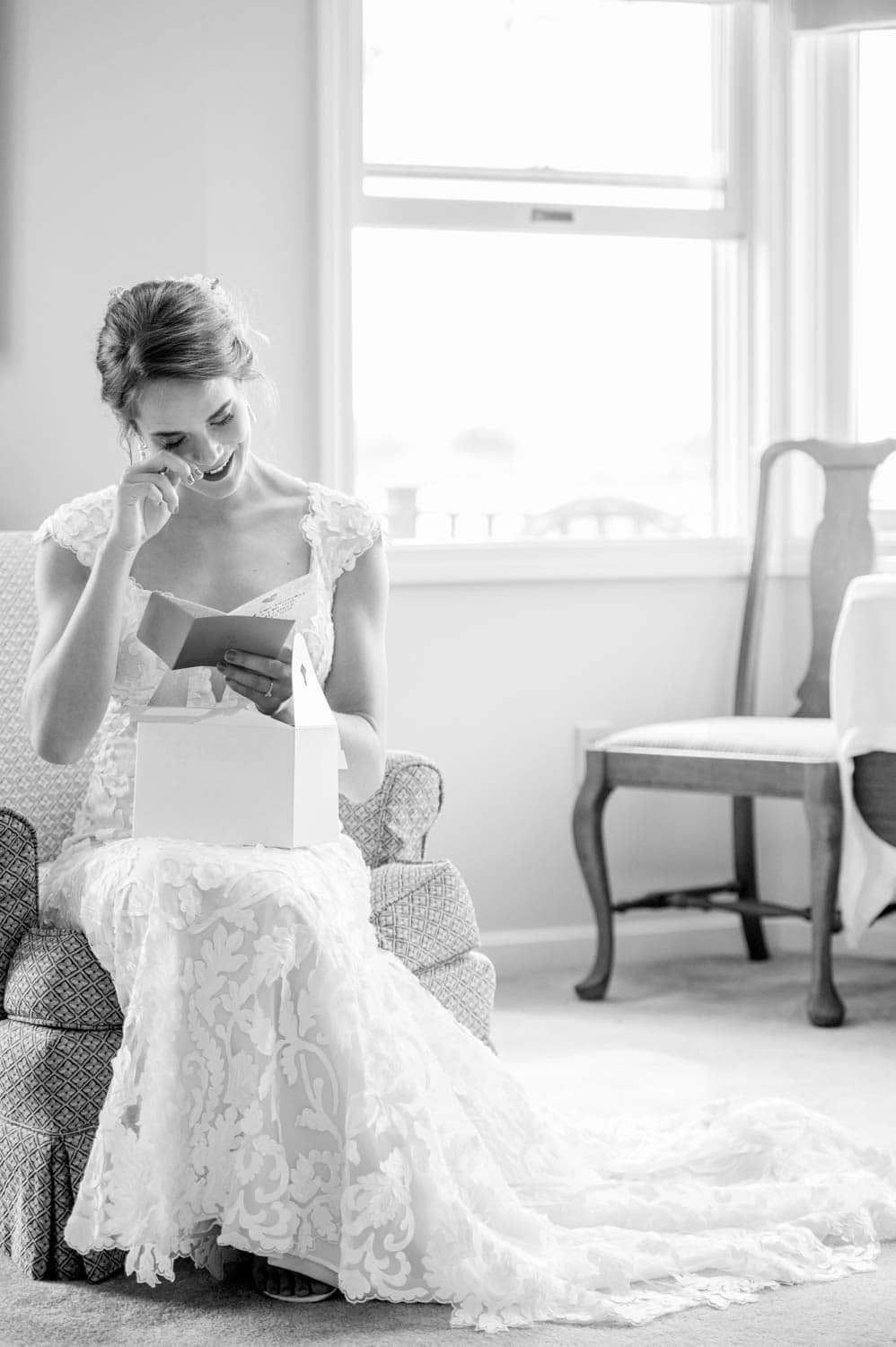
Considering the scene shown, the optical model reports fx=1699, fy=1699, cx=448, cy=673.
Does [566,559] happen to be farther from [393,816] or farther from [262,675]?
[262,675]

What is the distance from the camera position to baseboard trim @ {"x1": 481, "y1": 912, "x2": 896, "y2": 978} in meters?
3.60

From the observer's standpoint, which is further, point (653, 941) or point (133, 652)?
point (653, 941)

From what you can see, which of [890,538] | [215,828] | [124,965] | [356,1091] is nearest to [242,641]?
[215,828]

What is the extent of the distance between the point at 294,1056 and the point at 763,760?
5.33 ft

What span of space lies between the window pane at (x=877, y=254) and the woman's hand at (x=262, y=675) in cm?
226

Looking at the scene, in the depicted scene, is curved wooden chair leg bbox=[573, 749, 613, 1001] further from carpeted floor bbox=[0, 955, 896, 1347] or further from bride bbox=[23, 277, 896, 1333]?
bride bbox=[23, 277, 896, 1333]

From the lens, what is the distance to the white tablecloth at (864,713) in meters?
2.98

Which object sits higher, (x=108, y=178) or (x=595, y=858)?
(x=108, y=178)

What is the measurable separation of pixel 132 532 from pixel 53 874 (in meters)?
0.44

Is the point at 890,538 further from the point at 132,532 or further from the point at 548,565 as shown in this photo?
the point at 132,532

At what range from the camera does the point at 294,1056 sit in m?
1.72

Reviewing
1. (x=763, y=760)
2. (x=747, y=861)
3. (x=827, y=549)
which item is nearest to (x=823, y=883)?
(x=763, y=760)

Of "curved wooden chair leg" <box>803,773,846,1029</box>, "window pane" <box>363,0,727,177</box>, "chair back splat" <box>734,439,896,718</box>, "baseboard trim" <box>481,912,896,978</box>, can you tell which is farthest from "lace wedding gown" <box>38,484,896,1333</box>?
"window pane" <box>363,0,727,177</box>

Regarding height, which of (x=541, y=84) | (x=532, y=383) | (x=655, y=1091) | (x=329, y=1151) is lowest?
(x=655, y=1091)
